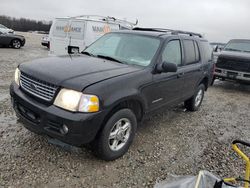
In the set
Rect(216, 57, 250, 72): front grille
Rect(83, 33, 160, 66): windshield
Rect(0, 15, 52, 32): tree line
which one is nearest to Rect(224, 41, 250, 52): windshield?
Rect(216, 57, 250, 72): front grille

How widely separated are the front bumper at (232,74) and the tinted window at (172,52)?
518 centimetres

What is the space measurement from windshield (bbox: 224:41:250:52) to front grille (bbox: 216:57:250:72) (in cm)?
138

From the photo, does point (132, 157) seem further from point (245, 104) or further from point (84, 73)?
point (245, 104)

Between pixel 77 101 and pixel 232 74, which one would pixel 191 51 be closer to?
pixel 77 101

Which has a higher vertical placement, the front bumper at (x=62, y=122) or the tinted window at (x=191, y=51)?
the tinted window at (x=191, y=51)

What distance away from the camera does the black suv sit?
8.85ft

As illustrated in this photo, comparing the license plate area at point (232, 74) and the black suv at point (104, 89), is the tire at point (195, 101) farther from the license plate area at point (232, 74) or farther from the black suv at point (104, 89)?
the license plate area at point (232, 74)

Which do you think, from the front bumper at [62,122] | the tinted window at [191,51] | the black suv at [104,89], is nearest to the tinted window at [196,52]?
the tinted window at [191,51]

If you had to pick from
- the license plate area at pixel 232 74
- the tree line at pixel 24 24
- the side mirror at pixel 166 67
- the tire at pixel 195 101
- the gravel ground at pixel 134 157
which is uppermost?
the side mirror at pixel 166 67

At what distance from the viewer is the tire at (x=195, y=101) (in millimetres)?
5570

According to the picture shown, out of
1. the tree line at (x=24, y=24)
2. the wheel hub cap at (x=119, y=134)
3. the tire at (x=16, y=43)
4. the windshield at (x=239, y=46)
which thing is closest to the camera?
the wheel hub cap at (x=119, y=134)

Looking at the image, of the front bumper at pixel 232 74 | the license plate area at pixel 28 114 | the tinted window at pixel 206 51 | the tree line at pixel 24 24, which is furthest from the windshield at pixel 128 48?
the tree line at pixel 24 24

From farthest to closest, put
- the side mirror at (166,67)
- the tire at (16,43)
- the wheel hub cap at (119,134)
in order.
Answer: the tire at (16,43) < the side mirror at (166,67) < the wheel hub cap at (119,134)

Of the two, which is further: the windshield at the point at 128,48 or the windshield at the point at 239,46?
the windshield at the point at 239,46
